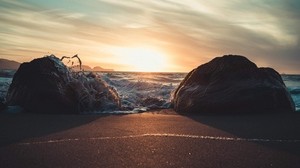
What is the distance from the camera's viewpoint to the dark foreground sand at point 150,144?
2990mm

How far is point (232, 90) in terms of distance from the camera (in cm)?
722

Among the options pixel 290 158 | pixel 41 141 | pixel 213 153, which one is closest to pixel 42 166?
pixel 41 141

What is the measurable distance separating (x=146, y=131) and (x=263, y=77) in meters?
3.92

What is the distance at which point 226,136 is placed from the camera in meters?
4.17

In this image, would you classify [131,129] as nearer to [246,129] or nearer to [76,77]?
[246,129]

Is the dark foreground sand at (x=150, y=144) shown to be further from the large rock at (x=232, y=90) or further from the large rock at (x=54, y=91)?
the large rock at (x=54, y=91)

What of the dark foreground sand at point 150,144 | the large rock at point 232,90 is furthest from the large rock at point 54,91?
the large rock at point 232,90

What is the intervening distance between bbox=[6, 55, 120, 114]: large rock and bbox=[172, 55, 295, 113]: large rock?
170 centimetres

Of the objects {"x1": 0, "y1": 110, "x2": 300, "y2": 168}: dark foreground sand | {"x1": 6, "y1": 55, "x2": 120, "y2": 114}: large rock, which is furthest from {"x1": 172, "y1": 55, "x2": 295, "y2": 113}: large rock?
{"x1": 6, "y1": 55, "x2": 120, "y2": 114}: large rock

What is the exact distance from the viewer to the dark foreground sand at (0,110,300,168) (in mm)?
2990

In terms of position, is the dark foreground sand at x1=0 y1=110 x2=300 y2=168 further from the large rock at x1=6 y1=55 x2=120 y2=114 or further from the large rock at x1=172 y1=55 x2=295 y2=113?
the large rock at x1=6 y1=55 x2=120 y2=114

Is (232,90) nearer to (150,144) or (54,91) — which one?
(54,91)

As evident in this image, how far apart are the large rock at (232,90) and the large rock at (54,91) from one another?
1700 millimetres

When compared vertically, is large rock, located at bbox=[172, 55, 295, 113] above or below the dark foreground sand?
above
